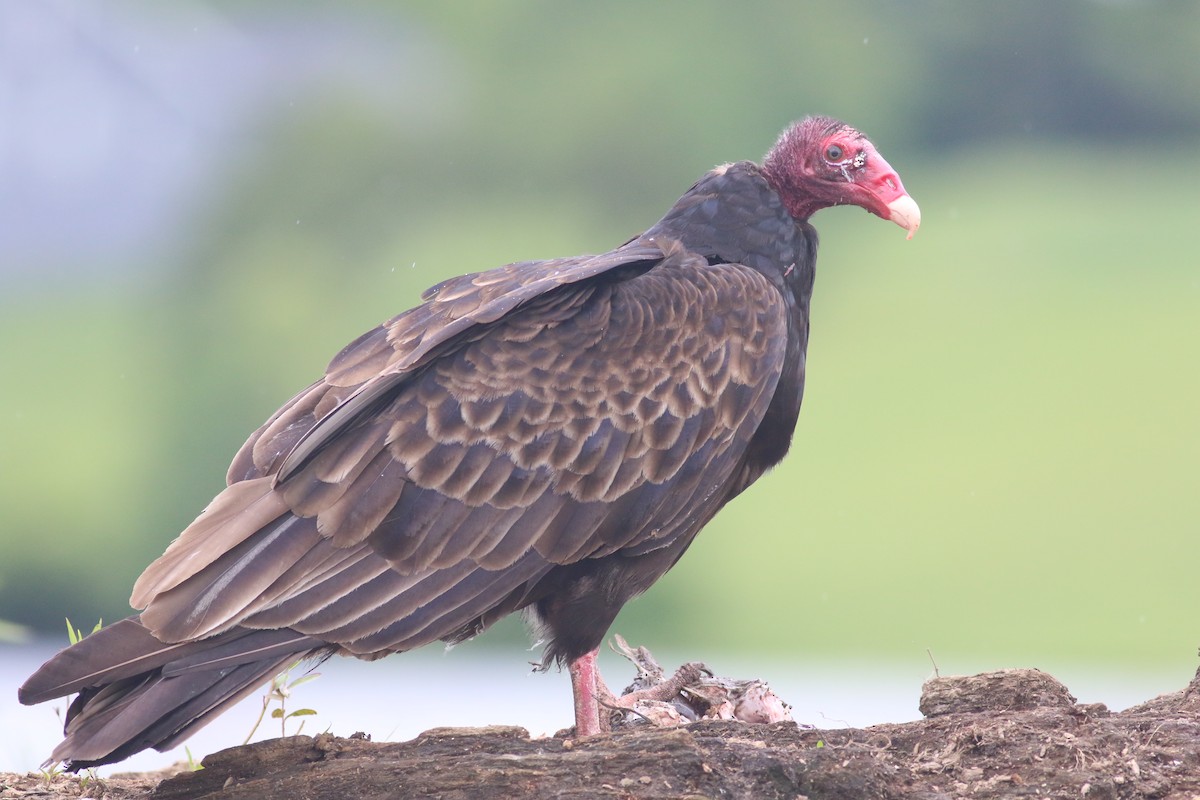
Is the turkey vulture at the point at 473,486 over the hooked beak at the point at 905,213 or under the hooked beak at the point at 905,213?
under

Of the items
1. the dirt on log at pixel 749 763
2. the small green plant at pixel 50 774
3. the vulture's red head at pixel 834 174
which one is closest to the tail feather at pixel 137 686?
the dirt on log at pixel 749 763

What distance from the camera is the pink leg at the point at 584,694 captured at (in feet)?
13.3

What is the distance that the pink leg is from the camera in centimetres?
404

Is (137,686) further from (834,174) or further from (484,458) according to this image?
(834,174)

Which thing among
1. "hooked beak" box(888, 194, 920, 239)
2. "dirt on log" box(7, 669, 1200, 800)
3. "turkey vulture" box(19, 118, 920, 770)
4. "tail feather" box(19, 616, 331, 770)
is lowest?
"dirt on log" box(7, 669, 1200, 800)

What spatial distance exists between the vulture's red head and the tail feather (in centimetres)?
250

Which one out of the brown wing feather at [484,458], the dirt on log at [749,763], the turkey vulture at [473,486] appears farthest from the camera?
the brown wing feather at [484,458]

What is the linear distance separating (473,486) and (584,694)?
787mm

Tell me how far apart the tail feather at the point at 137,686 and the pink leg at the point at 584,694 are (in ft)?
3.31

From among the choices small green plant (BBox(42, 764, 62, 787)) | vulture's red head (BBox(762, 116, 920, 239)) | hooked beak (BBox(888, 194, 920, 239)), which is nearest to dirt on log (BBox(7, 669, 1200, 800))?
small green plant (BBox(42, 764, 62, 787))

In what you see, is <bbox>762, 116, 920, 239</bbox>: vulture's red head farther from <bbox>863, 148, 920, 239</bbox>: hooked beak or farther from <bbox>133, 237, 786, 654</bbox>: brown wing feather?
<bbox>133, 237, 786, 654</bbox>: brown wing feather

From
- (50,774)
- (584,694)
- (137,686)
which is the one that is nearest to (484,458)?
(584,694)

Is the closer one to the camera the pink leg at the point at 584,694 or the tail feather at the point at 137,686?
the tail feather at the point at 137,686

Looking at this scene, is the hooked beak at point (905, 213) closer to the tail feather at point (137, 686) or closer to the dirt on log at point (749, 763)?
the dirt on log at point (749, 763)
